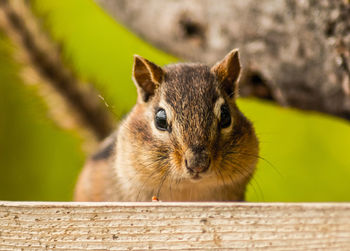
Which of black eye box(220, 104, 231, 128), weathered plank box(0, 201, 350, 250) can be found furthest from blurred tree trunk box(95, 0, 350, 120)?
weathered plank box(0, 201, 350, 250)

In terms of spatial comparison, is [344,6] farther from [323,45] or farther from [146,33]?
[146,33]

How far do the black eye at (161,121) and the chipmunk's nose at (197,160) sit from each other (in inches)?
6.1

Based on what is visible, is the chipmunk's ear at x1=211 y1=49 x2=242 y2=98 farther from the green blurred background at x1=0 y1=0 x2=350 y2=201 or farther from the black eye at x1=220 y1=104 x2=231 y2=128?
the green blurred background at x1=0 y1=0 x2=350 y2=201

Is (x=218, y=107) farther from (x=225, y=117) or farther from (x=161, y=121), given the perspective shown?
(x=161, y=121)

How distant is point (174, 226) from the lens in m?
0.94

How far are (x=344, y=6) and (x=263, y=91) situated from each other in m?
0.53

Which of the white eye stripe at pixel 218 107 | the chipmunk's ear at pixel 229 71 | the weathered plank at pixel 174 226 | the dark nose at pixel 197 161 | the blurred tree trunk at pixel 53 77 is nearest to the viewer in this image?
the weathered plank at pixel 174 226

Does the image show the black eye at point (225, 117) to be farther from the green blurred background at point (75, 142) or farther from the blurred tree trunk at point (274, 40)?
the green blurred background at point (75, 142)

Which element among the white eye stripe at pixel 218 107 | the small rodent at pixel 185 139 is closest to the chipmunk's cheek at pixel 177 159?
the small rodent at pixel 185 139

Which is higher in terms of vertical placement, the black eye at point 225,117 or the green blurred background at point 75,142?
the black eye at point 225,117

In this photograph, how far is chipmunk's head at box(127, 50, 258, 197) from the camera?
1219mm

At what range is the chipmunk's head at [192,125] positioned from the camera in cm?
122

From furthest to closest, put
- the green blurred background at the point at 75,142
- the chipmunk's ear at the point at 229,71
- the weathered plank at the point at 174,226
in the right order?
the green blurred background at the point at 75,142, the chipmunk's ear at the point at 229,71, the weathered plank at the point at 174,226

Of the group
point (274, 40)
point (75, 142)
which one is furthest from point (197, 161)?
point (75, 142)
